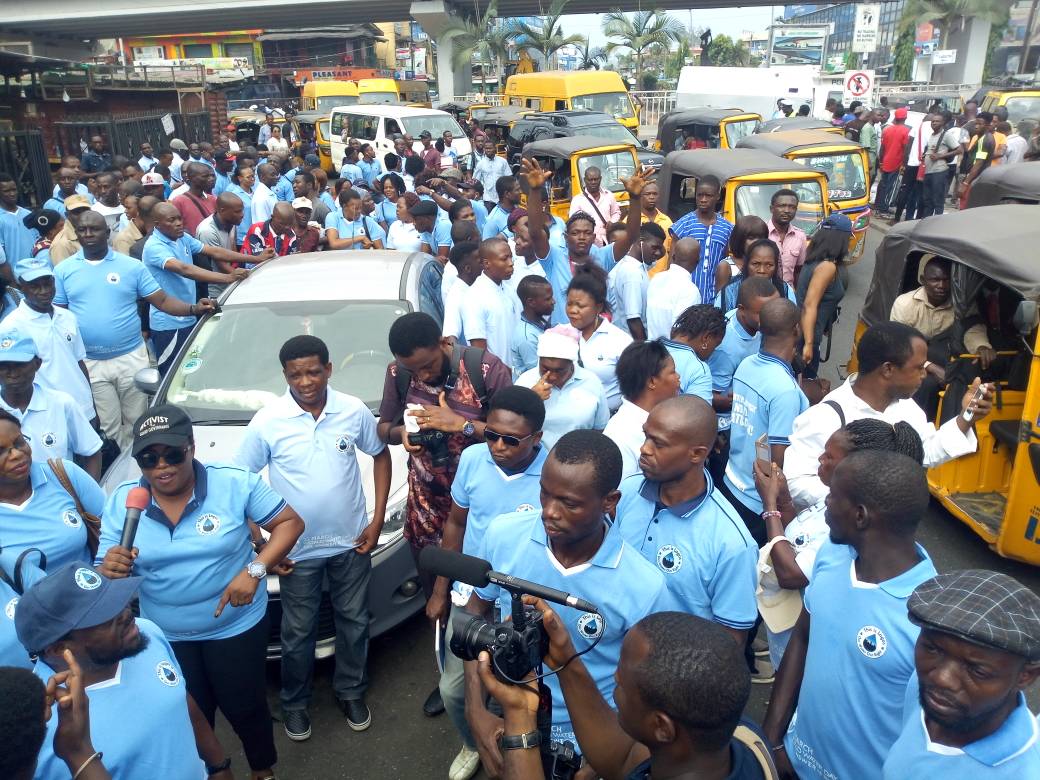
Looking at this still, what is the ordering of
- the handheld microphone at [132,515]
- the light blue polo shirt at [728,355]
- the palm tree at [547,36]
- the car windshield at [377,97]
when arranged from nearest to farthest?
the handheld microphone at [132,515]
the light blue polo shirt at [728,355]
the car windshield at [377,97]
the palm tree at [547,36]

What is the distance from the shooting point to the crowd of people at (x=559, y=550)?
1.90m

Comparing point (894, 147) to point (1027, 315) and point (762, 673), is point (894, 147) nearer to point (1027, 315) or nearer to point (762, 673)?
point (1027, 315)

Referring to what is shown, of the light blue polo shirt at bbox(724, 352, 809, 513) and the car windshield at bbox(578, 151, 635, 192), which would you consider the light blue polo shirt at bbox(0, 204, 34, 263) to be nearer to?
the car windshield at bbox(578, 151, 635, 192)

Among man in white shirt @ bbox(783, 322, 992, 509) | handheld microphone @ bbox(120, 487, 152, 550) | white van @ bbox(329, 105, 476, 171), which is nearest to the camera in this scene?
handheld microphone @ bbox(120, 487, 152, 550)

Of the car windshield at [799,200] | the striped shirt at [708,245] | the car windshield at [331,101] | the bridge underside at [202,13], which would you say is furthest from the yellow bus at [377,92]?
the striped shirt at [708,245]

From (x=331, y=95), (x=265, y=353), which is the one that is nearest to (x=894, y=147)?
(x=265, y=353)

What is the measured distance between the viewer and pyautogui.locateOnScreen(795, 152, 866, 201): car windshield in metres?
11.4

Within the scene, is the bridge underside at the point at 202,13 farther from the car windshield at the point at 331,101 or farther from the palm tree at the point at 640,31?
the car windshield at the point at 331,101

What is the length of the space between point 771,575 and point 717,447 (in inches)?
74.8

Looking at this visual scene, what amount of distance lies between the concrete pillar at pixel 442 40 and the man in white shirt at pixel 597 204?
31.5 meters

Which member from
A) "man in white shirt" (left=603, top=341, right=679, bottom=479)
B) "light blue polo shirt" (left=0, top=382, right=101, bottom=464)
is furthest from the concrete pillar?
"man in white shirt" (left=603, top=341, right=679, bottom=479)

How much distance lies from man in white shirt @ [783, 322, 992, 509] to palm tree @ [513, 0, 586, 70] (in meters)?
35.6

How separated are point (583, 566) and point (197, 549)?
1466 millimetres

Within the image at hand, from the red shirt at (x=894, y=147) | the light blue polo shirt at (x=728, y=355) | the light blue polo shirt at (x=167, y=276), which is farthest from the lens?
the red shirt at (x=894, y=147)
